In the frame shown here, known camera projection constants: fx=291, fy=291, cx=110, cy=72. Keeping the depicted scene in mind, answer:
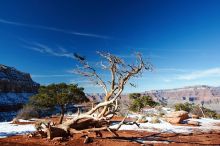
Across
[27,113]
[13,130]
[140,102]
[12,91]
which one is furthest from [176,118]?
[12,91]

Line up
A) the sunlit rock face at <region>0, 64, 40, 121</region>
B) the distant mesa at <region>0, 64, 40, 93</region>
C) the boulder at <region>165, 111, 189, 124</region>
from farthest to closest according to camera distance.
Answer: the distant mesa at <region>0, 64, 40, 93</region> → the sunlit rock face at <region>0, 64, 40, 121</region> → the boulder at <region>165, 111, 189, 124</region>

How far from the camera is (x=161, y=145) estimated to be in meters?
18.0

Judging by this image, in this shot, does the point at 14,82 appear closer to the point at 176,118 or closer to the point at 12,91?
the point at 12,91

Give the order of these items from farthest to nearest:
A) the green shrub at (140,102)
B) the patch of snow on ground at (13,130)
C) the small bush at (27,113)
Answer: the green shrub at (140,102)
the small bush at (27,113)
the patch of snow on ground at (13,130)

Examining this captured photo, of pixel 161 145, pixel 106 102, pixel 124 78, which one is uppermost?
pixel 124 78

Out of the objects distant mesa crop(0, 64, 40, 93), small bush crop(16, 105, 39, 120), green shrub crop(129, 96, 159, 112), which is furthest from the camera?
distant mesa crop(0, 64, 40, 93)

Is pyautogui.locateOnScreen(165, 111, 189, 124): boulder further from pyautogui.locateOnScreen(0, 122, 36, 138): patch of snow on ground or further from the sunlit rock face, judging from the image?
the sunlit rock face

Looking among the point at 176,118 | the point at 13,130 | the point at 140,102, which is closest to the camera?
the point at 13,130

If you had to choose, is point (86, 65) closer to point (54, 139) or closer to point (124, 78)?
point (124, 78)

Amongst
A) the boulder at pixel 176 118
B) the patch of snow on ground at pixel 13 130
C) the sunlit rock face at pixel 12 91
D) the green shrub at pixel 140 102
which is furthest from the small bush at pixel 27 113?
the sunlit rock face at pixel 12 91

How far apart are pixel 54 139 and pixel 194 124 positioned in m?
21.6

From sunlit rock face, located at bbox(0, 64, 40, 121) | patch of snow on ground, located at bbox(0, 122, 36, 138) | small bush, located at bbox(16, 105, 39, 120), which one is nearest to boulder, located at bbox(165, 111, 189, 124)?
patch of snow on ground, located at bbox(0, 122, 36, 138)

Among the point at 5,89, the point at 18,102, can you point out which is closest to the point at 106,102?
the point at 18,102

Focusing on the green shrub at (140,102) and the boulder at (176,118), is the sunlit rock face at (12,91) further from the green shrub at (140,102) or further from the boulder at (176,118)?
the boulder at (176,118)
